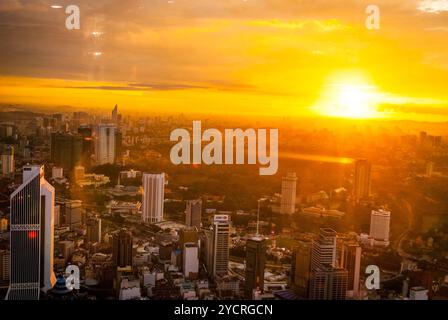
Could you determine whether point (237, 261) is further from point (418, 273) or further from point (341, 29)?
point (341, 29)

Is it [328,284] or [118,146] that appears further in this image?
[118,146]

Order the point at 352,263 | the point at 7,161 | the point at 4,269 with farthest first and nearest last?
the point at 352,263 → the point at 7,161 → the point at 4,269

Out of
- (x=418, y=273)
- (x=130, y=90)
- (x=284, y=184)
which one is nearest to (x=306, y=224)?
(x=284, y=184)

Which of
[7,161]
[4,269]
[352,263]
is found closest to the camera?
[4,269]

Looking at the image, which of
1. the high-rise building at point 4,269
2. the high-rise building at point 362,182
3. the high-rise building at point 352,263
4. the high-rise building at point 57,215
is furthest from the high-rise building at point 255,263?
the high-rise building at point 4,269

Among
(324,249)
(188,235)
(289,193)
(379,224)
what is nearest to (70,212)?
(188,235)

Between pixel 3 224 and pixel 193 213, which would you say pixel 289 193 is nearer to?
pixel 193 213
